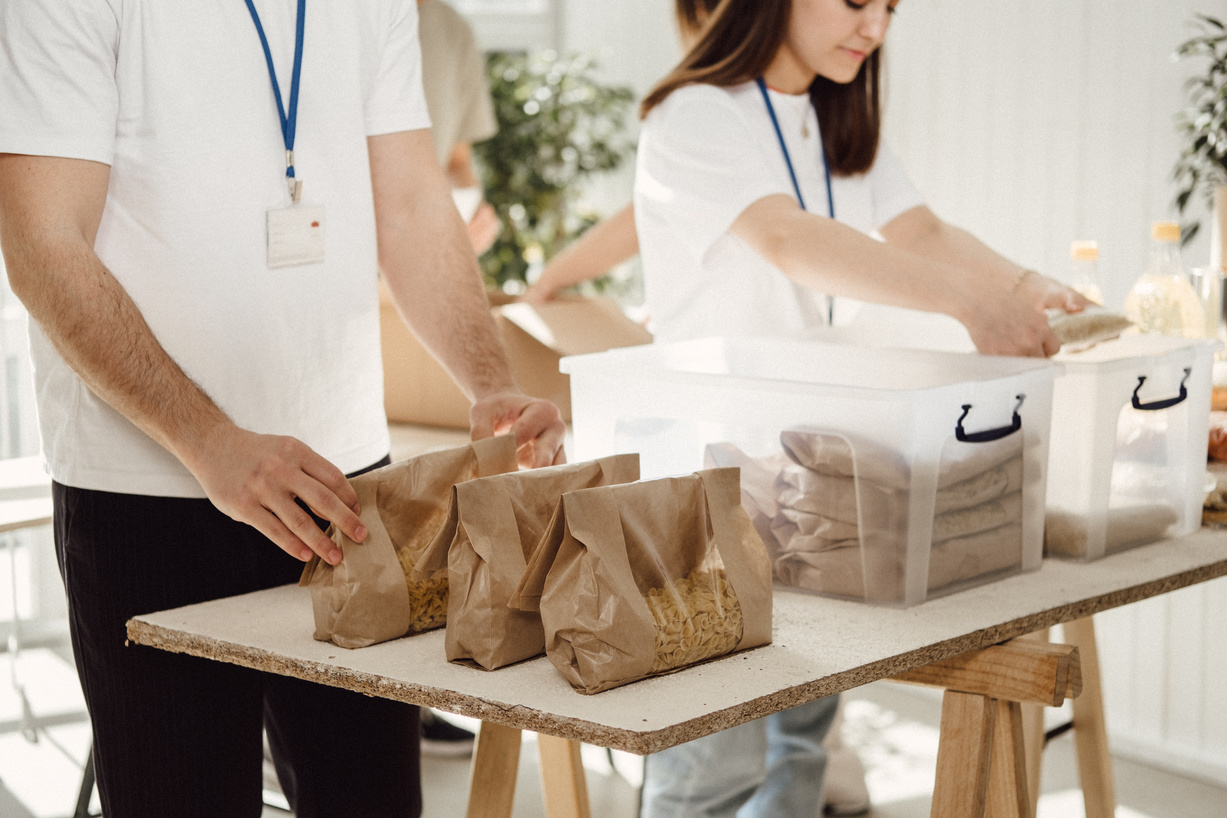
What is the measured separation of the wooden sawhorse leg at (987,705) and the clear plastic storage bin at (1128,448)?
11.1 inches

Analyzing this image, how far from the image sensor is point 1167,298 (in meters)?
1.84

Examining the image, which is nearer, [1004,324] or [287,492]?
[287,492]

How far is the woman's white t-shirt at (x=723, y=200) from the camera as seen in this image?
1.62 meters

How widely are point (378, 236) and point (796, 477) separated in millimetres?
590

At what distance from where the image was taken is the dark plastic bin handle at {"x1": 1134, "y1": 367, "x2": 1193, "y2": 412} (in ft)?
4.47

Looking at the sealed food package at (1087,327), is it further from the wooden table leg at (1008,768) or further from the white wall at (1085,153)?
the white wall at (1085,153)

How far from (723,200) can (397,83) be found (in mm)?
436

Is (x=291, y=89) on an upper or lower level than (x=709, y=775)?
upper

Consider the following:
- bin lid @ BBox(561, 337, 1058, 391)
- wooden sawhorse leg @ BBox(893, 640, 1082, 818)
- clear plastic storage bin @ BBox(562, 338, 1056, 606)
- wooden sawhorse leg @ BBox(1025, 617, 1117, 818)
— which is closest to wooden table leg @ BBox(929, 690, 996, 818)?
wooden sawhorse leg @ BBox(893, 640, 1082, 818)

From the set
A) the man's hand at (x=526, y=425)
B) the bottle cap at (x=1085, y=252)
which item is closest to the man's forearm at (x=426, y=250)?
the man's hand at (x=526, y=425)

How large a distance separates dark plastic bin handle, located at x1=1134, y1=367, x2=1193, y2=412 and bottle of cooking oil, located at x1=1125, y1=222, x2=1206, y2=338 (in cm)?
42

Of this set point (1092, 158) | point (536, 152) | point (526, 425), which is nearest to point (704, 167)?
point (526, 425)

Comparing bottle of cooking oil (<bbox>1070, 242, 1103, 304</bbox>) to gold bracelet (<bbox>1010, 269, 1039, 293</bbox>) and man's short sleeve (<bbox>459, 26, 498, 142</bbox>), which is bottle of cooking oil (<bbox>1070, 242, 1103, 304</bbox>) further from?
man's short sleeve (<bbox>459, 26, 498, 142</bbox>)

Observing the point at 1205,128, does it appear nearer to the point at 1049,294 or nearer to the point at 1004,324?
the point at 1049,294
